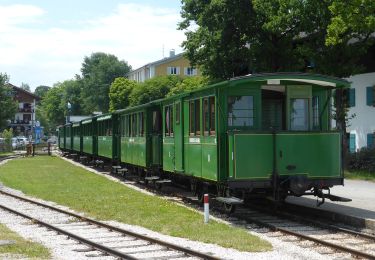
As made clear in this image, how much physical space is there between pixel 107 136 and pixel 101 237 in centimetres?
1916

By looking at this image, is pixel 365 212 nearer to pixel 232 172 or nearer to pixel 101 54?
pixel 232 172

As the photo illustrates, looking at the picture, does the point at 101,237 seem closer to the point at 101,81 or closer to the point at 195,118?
the point at 195,118

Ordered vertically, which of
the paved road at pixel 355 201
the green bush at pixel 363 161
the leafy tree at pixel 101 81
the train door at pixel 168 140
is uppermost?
the leafy tree at pixel 101 81

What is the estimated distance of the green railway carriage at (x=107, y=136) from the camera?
94.3 feet

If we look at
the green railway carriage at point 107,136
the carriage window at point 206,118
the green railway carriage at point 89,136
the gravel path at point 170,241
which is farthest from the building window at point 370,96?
the gravel path at point 170,241

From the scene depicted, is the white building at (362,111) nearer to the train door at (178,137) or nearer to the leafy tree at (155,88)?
the train door at (178,137)

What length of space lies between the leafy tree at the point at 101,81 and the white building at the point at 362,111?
77100 mm

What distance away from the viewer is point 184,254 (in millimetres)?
9617

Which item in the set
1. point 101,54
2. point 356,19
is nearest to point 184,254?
point 356,19

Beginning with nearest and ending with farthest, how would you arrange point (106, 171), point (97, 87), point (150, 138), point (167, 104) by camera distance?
point (167, 104) < point (150, 138) < point (106, 171) < point (97, 87)

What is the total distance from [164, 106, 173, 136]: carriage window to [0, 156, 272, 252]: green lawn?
1952 mm

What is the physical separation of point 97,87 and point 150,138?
89593 mm

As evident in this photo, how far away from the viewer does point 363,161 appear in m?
26.1

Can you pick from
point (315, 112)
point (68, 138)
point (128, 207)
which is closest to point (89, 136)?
point (68, 138)
